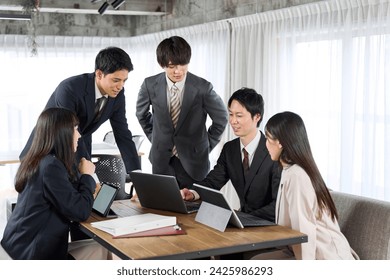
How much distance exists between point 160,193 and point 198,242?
0.58 metres

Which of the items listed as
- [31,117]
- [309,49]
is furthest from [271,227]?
[31,117]

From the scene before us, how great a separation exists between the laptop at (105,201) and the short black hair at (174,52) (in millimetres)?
1018

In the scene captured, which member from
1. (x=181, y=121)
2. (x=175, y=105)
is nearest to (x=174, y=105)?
(x=175, y=105)

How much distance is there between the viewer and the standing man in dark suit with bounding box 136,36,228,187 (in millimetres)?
3861

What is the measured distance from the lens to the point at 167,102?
3889 mm

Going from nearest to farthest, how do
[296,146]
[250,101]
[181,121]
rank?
[296,146] → [250,101] → [181,121]

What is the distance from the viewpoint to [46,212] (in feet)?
8.95

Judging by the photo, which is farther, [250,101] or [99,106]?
[99,106]

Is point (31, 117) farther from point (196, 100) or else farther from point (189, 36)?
point (196, 100)

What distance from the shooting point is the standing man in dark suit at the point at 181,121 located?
12.7ft

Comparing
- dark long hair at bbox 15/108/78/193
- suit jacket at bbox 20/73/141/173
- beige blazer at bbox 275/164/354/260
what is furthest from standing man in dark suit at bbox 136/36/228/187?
beige blazer at bbox 275/164/354/260

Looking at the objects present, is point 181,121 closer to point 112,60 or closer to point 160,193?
point 112,60

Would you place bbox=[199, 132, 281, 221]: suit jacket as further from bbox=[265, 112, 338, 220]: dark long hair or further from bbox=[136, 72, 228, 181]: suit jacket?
bbox=[136, 72, 228, 181]: suit jacket

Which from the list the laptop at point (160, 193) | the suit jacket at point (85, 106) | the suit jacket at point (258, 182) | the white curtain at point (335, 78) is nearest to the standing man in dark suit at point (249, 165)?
the suit jacket at point (258, 182)
